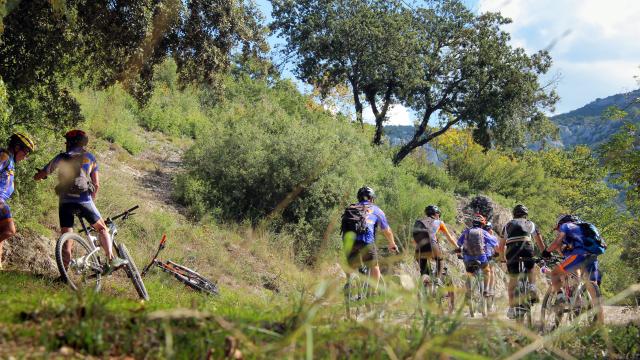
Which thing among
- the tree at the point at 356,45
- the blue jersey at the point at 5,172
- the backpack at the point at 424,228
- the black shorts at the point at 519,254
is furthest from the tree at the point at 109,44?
the tree at the point at 356,45

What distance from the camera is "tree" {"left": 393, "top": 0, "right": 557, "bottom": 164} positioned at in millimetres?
30828

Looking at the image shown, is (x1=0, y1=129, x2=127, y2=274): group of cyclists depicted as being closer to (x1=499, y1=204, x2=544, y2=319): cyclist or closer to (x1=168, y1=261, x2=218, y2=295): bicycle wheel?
(x1=168, y1=261, x2=218, y2=295): bicycle wheel

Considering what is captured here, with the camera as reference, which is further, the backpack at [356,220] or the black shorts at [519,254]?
the black shorts at [519,254]

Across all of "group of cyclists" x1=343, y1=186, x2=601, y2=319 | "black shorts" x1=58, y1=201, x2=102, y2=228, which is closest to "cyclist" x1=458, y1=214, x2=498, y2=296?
"group of cyclists" x1=343, y1=186, x2=601, y2=319

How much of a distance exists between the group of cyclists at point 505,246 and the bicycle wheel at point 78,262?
11.0 feet

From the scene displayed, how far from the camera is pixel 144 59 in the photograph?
434 inches

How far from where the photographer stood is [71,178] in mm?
7449

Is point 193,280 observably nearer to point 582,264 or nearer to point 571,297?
point 571,297

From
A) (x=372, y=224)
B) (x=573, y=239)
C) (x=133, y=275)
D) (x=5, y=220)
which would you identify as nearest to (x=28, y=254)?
(x=5, y=220)

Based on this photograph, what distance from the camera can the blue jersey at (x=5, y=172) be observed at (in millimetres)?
7543

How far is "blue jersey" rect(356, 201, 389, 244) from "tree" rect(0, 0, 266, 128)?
15.1 ft

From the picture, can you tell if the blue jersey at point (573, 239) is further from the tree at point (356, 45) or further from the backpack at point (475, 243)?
the tree at point (356, 45)

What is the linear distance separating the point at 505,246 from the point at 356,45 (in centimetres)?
2144

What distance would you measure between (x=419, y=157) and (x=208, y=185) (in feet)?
75.7
